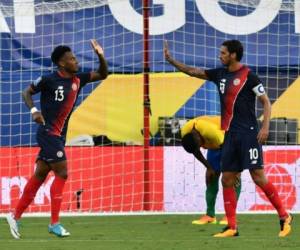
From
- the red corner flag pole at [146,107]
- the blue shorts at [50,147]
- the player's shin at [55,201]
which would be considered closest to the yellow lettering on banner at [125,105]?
the red corner flag pole at [146,107]

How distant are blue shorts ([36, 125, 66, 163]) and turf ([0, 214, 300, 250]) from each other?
2.62ft

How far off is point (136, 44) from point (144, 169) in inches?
115

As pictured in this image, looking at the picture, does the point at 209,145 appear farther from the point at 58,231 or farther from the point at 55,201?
the point at 58,231

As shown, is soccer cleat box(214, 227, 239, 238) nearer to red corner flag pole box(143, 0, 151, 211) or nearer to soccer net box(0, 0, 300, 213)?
red corner flag pole box(143, 0, 151, 211)

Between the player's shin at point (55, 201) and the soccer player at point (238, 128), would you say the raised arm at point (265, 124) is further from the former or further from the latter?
the player's shin at point (55, 201)

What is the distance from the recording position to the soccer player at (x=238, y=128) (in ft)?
34.2

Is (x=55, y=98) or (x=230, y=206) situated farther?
(x=55, y=98)

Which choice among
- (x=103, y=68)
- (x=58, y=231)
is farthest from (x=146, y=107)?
(x=58, y=231)

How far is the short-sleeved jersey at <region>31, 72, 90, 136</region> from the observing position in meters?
10.8

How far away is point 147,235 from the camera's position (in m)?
10.8

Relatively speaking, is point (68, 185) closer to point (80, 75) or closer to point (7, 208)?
point (7, 208)

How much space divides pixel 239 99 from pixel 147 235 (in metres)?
1.70

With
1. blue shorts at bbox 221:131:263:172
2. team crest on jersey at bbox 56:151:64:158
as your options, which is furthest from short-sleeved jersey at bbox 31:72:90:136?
blue shorts at bbox 221:131:263:172

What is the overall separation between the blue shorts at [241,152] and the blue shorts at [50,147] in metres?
1.68
